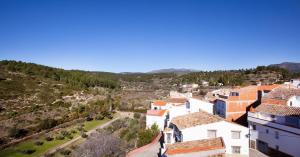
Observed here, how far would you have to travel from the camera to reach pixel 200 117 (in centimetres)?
3309

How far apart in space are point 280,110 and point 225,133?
658cm

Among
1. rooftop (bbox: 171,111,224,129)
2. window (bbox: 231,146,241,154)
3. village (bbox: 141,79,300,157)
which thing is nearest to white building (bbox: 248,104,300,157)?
village (bbox: 141,79,300,157)

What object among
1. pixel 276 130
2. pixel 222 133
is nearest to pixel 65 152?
pixel 222 133

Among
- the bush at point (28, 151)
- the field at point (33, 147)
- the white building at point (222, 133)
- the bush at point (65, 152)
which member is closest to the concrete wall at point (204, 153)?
the white building at point (222, 133)

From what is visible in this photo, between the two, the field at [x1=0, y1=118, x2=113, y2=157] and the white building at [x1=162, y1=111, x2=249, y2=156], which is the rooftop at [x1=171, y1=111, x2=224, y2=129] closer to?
the white building at [x1=162, y1=111, x2=249, y2=156]

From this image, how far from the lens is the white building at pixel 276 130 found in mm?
26375

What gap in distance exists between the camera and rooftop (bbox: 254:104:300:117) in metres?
27.9

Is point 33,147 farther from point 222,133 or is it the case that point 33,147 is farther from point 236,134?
point 236,134

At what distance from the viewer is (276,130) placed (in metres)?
28.6

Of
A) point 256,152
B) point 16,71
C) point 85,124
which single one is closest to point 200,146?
point 256,152

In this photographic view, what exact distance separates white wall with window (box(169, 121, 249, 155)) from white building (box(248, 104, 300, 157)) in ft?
7.46

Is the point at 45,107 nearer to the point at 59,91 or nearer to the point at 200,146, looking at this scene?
the point at 59,91

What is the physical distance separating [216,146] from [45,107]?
177ft

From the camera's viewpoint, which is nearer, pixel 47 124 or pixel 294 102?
pixel 294 102
